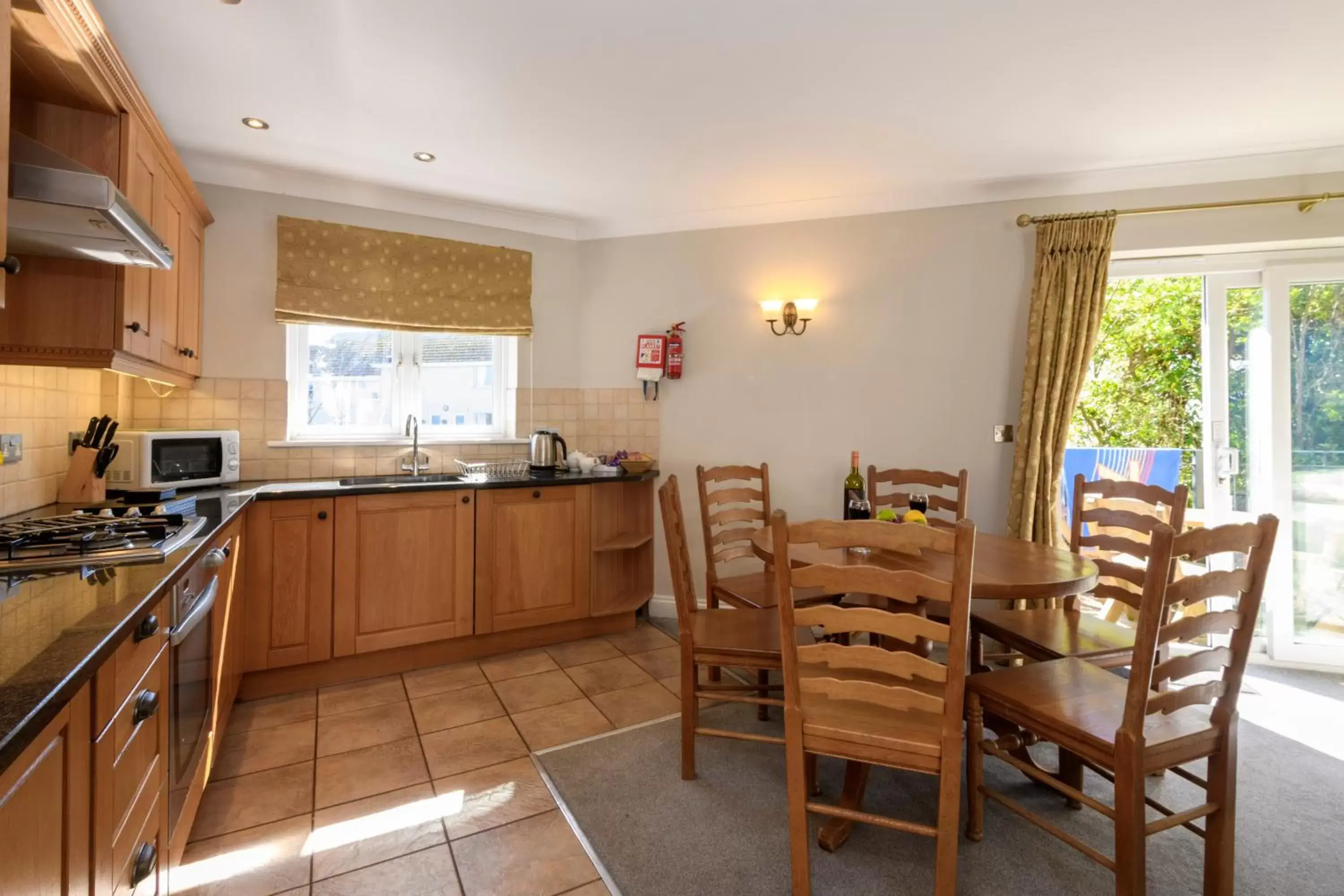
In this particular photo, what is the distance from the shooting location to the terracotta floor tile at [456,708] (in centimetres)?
245

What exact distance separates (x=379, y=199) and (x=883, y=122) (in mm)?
2559

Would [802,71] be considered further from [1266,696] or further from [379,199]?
[1266,696]

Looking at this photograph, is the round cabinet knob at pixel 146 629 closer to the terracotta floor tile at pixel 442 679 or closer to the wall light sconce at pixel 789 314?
the terracotta floor tile at pixel 442 679

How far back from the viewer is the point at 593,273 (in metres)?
3.86

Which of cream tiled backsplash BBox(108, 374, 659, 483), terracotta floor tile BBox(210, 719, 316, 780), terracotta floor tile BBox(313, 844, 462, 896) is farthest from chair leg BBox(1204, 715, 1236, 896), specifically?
cream tiled backsplash BBox(108, 374, 659, 483)

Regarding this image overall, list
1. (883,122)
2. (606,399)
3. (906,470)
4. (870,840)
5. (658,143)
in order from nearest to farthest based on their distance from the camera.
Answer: (870,840) → (883,122) → (658,143) → (906,470) → (606,399)

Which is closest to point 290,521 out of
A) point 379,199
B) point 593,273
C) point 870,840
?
point 379,199

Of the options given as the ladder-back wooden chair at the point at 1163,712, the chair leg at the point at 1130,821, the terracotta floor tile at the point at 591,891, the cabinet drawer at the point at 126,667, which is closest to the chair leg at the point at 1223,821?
the ladder-back wooden chair at the point at 1163,712

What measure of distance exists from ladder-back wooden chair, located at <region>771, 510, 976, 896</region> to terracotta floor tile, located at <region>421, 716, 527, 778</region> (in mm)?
1170

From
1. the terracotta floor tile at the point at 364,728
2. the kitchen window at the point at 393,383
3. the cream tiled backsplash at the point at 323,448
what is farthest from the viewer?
the kitchen window at the point at 393,383

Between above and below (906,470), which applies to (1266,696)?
below

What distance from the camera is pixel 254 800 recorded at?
1.92 meters

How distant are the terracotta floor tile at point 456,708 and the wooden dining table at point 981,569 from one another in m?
1.37

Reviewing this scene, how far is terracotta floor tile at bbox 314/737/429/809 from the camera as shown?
6.50 ft
